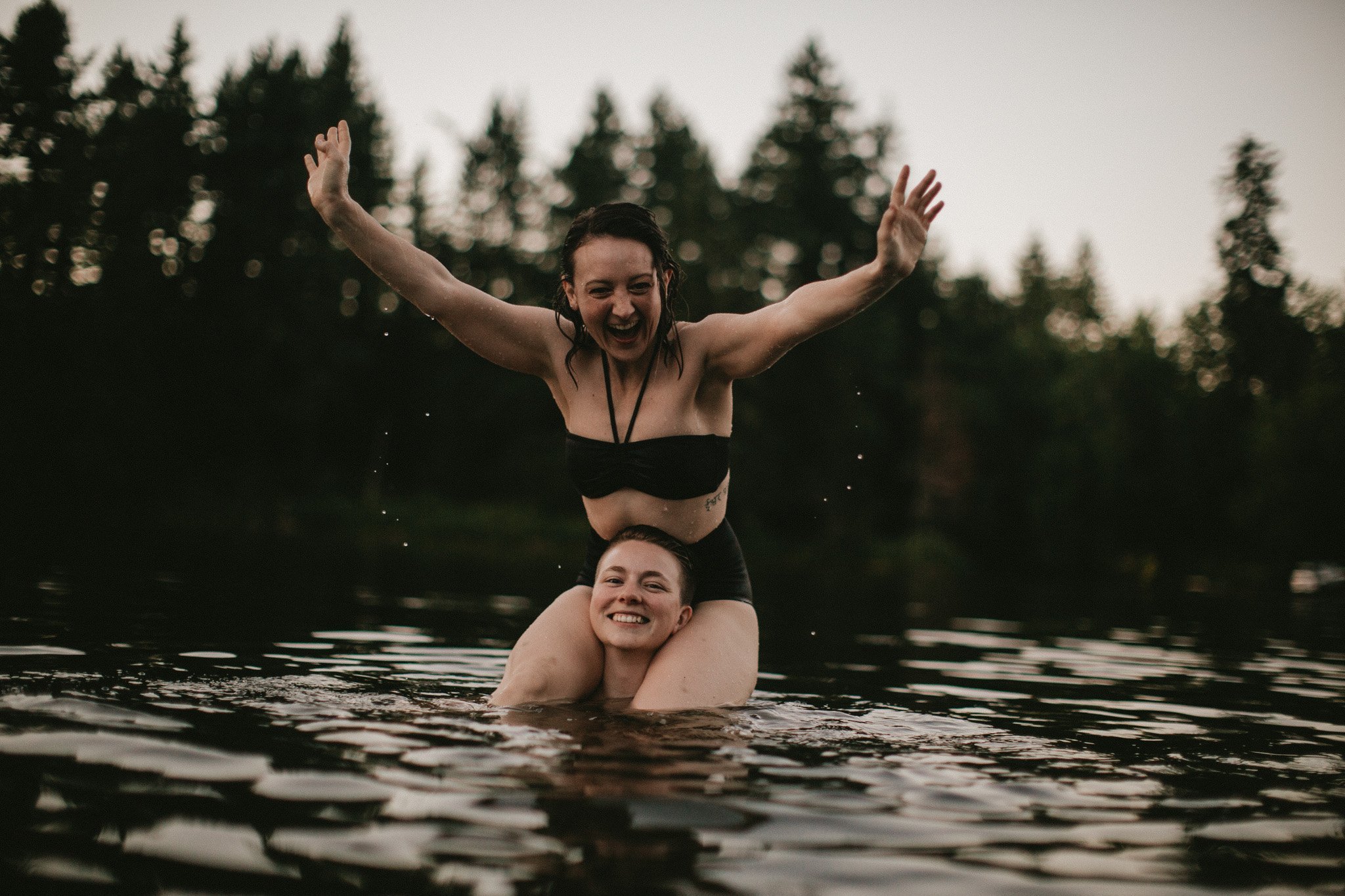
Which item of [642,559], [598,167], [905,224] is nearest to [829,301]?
[905,224]

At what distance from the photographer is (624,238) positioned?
4336mm

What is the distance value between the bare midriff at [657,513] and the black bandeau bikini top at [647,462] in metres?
0.04

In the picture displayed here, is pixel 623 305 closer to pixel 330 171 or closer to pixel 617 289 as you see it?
pixel 617 289

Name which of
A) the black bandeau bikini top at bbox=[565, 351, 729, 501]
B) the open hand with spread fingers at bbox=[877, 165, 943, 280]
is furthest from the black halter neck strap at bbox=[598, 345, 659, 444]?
the open hand with spread fingers at bbox=[877, 165, 943, 280]

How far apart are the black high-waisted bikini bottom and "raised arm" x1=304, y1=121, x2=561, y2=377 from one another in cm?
92

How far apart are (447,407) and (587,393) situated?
35236 mm

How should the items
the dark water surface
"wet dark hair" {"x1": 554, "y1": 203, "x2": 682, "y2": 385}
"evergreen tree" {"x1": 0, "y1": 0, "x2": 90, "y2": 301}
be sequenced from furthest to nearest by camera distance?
"evergreen tree" {"x1": 0, "y1": 0, "x2": 90, "y2": 301} < "wet dark hair" {"x1": 554, "y1": 203, "x2": 682, "y2": 385} < the dark water surface

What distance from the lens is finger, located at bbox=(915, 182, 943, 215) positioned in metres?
→ 4.25

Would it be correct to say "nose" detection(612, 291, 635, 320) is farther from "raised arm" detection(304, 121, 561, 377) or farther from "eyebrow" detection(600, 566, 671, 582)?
"eyebrow" detection(600, 566, 671, 582)

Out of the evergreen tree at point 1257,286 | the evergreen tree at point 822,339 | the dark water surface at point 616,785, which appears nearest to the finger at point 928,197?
the dark water surface at point 616,785

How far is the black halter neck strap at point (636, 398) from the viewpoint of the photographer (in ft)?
15.0

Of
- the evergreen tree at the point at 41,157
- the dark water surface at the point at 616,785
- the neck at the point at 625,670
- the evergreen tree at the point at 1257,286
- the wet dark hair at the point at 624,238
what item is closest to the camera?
the dark water surface at the point at 616,785

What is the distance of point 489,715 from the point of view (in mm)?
4297

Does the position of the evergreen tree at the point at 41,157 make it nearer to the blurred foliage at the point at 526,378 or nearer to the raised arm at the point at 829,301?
the blurred foliage at the point at 526,378
